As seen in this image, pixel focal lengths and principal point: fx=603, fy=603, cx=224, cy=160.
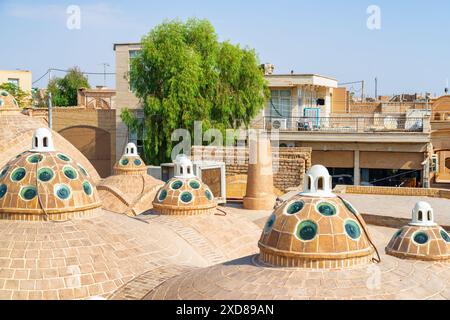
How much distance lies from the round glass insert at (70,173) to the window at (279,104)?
67.3 feet

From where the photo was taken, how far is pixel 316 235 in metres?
6.93

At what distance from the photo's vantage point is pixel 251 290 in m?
6.61

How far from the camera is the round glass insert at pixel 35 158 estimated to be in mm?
9383

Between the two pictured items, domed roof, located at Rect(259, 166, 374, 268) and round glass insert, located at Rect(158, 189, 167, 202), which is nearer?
domed roof, located at Rect(259, 166, 374, 268)

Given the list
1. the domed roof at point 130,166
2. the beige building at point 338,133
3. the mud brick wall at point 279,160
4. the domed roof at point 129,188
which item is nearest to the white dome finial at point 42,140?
→ the domed roof at point 129,188

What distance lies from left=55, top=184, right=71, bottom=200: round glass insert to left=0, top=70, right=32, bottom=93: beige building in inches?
1246

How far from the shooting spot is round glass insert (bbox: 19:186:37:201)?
9.07 m

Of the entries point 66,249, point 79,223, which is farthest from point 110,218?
point 66,249

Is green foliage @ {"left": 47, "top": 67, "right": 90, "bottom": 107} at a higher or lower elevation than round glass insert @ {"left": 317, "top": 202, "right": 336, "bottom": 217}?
higher

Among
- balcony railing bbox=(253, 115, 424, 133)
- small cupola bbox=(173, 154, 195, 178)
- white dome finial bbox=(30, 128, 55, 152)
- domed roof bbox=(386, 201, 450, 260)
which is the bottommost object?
domed roof bbox=(386, 201, 450, 260)

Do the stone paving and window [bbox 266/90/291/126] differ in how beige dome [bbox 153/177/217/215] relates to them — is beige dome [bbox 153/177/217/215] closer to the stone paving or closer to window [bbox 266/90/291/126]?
the stone paving

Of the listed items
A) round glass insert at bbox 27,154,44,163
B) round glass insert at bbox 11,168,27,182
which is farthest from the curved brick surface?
round glass insert at bbox 27,154,44,163

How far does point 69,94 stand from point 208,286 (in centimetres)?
3575

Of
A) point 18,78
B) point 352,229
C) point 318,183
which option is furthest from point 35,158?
point 18,78
